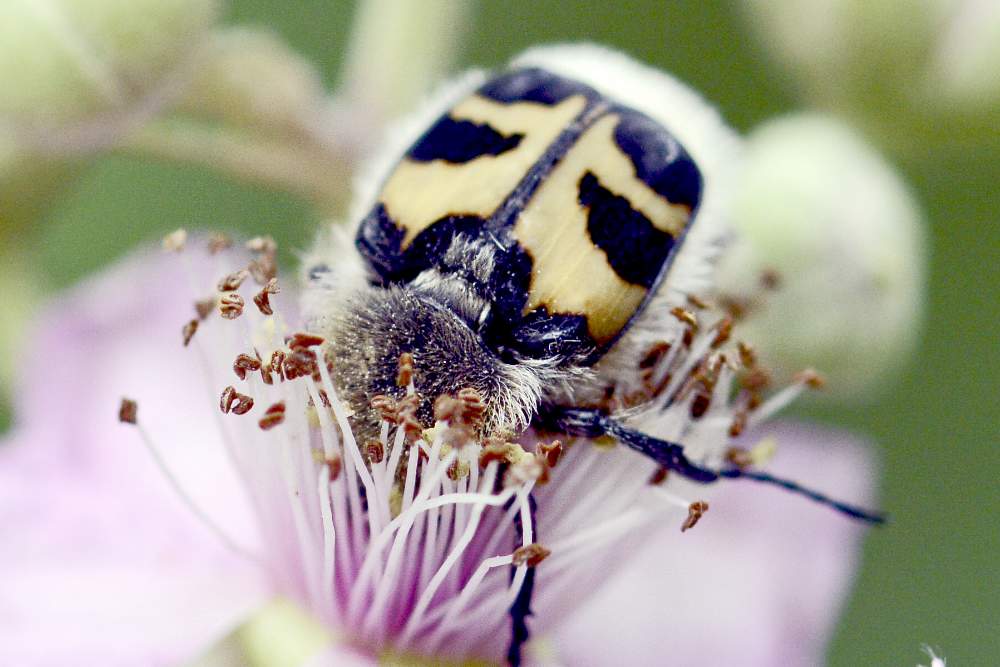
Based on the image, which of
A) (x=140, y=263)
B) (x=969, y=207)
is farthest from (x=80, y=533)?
(x=969, y=207)

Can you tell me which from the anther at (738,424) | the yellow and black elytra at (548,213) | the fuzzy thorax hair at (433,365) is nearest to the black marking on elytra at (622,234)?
the yellow and black elytra at (548,213)

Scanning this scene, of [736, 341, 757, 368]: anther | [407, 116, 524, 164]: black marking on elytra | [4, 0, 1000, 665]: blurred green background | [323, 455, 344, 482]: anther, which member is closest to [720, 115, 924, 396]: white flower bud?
[736, 341, 757, 368]: anther

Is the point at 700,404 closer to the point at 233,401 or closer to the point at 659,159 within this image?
the point at 659,159

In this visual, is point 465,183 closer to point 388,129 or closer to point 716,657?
point 388,129


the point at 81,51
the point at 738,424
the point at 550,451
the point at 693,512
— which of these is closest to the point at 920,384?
the point at 738,424

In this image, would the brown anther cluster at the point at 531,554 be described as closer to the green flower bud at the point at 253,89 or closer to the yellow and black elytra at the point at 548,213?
the yellow and black elytra at the point at 548,213
